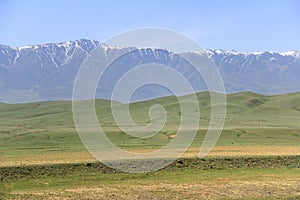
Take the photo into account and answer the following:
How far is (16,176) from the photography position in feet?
122

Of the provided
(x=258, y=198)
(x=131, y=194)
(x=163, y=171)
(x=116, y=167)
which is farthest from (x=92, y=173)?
(x=258, y=198)

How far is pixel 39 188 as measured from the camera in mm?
32625

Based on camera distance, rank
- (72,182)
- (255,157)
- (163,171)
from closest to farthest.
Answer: (72,182)
(163,171)
(255,157)

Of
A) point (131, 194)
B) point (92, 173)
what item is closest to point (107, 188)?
point (131, 194)

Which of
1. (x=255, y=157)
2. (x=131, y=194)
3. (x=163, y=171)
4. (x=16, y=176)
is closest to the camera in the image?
(x=131, y=194)

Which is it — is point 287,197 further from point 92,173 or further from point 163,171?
point 92,173

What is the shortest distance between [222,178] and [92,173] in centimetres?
1113

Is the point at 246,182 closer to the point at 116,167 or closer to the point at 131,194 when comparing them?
the point at 131,194

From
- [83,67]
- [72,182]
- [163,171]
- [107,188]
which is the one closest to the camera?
[83,67]

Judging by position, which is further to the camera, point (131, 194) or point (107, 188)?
point (107, 188)

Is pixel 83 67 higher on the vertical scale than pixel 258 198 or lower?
higher

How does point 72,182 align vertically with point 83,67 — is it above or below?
below

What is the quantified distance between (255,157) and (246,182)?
13.2 metres

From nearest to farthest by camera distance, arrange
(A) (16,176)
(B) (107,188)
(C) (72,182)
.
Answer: (B) (107,188), (C) (72,182), (A) (16,176)
